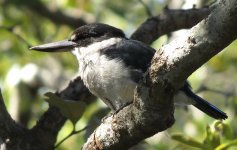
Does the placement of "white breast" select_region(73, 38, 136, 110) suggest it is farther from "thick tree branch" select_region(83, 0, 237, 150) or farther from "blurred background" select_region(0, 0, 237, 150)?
"blurred background" select_region(0, 0, 237, 150)

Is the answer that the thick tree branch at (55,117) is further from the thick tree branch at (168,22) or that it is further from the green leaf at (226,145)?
the green leaf at (226,145)

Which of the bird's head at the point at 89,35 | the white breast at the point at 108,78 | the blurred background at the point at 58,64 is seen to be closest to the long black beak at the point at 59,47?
the bird's head at the point at 89,35

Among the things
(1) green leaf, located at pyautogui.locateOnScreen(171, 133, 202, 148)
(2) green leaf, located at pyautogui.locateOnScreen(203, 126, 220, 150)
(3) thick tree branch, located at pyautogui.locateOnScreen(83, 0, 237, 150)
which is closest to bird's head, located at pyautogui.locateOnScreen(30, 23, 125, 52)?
(1) green leaf, located at pyautogui.locateOnScreen(171, 133, 202, 148)

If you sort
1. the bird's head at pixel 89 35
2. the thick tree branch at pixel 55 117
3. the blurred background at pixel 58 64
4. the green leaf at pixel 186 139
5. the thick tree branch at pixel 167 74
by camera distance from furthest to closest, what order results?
the blurred background at pixel 58 64, the bird's head at pixel 89 35, the thick tree branch at pixel 55 117, the green leaf at pixel 186 139, the thick tree branch at pixel 167 74

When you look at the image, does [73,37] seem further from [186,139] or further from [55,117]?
[186,139]

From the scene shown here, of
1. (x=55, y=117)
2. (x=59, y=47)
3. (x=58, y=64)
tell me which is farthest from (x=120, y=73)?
(x=58, y=64)

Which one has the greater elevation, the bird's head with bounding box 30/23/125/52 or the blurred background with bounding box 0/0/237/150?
the bird's head with bounding box 30/23/125/52
